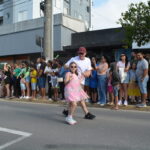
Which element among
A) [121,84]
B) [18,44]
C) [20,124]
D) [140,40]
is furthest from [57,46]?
[20,124]

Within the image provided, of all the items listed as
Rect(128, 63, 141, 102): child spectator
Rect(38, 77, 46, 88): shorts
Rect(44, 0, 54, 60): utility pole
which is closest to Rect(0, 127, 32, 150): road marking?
Rect(128, 63, 141, 102): child spectator

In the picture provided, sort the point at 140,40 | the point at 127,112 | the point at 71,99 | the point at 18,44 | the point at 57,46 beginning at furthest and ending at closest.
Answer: the point at 18,44 → the point at 57,46 → the point at 140,40 → the point at 127,112 → the point at 71,99

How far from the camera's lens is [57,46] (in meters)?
25.9

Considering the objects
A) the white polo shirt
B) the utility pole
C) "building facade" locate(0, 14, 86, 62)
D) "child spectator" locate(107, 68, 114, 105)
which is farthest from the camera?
"building facade" locate(0, 14, 86, 62)

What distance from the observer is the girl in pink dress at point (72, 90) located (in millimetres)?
8148

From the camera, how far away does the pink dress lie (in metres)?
8.18

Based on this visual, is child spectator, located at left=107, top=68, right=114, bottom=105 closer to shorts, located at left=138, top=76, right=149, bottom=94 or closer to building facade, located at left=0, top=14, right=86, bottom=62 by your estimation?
shorts, located at left=138, top=76, right=149, bottom=94

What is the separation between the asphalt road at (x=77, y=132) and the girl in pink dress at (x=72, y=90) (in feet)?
1.18

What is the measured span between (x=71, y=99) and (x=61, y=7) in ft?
116

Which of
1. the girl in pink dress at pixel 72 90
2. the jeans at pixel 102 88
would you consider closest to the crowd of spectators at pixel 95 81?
the jeans at pixel 102 88

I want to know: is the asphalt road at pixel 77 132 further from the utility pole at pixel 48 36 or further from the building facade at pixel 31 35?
the building facade at pixel 31 35

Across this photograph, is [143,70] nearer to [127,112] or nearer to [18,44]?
[127,112]

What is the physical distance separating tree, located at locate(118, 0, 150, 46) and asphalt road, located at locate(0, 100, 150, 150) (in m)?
5.78

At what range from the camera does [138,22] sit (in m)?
14.6
